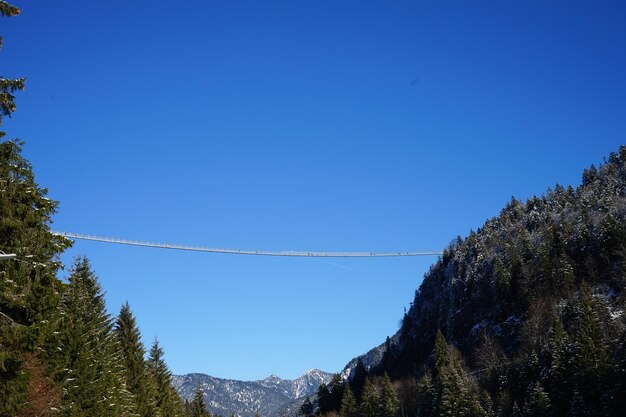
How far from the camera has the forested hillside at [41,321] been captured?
13961mm

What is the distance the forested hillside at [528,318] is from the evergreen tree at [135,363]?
4814 cm

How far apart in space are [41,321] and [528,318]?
11408cm

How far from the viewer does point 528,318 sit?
116 m

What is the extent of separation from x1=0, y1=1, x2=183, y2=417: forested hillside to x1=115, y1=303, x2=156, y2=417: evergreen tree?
6244 millimetres

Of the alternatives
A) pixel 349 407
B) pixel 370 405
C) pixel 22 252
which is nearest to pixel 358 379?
pixel 349 407

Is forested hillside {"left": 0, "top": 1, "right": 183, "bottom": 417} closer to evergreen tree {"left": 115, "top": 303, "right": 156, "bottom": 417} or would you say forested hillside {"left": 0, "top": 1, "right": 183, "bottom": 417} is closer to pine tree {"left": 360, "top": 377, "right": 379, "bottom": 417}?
evergreen tree {"left": 115, "top": 303, "right": 156, "bottom": 417}

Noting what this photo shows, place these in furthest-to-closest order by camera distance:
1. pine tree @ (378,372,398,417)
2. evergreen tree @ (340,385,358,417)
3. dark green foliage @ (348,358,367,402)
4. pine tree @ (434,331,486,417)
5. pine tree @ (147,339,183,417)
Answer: dark green foliage @ (348,358,367,402), evergreen tree @ (340,385,358,417), pine tree @ (378,372,398,417), pine tree @ (434,331,486,417), pine tree @ (147,339,183,417)

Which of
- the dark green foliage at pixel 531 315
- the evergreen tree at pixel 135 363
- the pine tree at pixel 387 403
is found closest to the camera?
the evergreen tree at pixel 135 363

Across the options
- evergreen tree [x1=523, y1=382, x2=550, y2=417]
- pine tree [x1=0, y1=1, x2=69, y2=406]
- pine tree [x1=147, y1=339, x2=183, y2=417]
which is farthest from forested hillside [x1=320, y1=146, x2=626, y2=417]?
pine tree [x1=0, y1=1, x2=69, y2=406]

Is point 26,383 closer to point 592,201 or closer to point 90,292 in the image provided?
point 90,292

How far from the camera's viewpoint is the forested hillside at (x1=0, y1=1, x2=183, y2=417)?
13961 mm

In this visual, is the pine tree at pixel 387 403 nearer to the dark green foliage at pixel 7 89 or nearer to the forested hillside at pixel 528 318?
the forested hillside at pixel 528 318

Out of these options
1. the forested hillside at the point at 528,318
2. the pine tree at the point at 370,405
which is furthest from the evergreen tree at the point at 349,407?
the pine tree at the point at 370,405

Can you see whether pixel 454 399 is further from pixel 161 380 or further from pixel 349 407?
pixel 161 380
